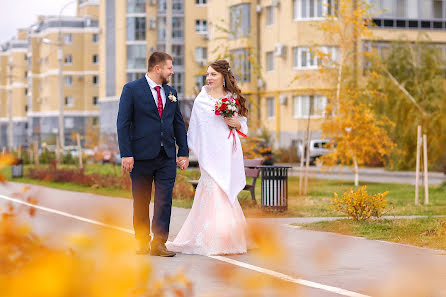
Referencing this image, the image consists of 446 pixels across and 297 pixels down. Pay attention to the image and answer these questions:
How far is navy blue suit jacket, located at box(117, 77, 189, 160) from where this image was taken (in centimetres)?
1057

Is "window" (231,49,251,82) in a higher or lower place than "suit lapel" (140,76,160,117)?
higher

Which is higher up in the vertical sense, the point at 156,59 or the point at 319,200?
the point at 156,59

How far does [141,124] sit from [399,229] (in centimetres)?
441

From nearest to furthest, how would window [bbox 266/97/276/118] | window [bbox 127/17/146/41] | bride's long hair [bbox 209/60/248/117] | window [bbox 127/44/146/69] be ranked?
bride's long hair [bbox 209/60/248/117]
window [bbox 266/97/276/118]
window [bbox 127/17/146/41]
window [bbox 127/44/146/69]

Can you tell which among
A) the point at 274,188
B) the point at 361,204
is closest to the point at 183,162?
the point at 361,204

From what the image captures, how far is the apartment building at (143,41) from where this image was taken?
90500 millimetres

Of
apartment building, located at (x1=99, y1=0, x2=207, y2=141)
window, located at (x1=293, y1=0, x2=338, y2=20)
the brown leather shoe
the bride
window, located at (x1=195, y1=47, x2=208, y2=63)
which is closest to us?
the brown leather shoe

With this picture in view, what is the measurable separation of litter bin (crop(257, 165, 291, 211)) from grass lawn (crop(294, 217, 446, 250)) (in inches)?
92.9

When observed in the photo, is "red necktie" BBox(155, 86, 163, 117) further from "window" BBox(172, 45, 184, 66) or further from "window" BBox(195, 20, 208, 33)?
"window" BBox(172, 45, 184, 66)

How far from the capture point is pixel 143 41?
303 ft

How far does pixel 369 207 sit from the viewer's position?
14.7 metres

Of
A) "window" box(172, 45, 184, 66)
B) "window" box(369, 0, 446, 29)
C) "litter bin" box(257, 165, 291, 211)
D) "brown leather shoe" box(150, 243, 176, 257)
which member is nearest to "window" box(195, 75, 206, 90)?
"window" box(172, 45, 184, 66)

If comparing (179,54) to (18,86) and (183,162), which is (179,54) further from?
(183,162)

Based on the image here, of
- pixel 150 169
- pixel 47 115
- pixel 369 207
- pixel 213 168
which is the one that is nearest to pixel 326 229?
pixel 369 207
